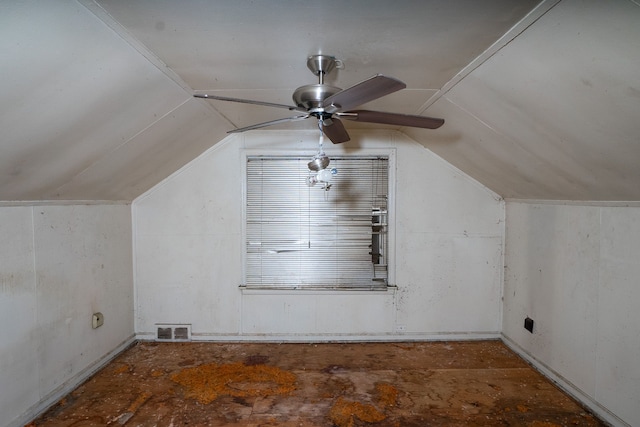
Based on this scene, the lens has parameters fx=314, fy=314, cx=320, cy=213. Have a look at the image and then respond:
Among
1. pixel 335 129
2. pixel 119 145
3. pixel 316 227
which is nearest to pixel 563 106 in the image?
pixel 335 129

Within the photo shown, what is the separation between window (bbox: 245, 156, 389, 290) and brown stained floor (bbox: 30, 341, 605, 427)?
0.77 m

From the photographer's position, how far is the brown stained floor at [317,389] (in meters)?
2.32

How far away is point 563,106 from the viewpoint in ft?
5.66

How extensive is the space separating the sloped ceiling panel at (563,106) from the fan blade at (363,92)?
2.35 ft

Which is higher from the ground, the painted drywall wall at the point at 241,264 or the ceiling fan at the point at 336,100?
the ceiling fan at the point at 336,100

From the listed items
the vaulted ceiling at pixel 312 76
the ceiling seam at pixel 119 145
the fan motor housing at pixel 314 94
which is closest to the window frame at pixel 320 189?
the vaulted ceiling at pixel 312 76

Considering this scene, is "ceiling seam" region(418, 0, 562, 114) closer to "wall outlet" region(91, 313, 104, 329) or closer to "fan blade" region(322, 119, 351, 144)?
"fan blade" region(322, 119, 351, 144)

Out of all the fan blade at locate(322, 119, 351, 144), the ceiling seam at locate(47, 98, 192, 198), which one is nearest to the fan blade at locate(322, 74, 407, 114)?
the fan blade at locate(322, 119, 351, 144)

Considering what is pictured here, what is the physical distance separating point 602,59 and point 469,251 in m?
2.58

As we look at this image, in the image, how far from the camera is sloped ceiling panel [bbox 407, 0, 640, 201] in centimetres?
128

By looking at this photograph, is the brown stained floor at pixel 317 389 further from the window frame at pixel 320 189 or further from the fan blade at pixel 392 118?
the fan blade at pixel 392 118

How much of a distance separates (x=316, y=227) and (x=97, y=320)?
233cm

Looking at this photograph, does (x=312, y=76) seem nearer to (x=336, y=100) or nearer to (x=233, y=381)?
(x=336, y=100)

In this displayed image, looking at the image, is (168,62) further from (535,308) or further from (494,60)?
(535,308)
